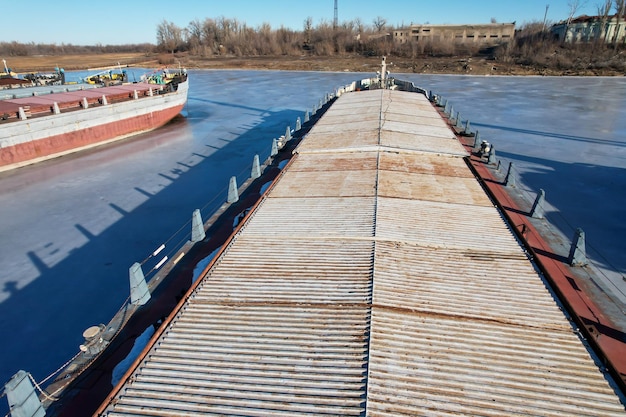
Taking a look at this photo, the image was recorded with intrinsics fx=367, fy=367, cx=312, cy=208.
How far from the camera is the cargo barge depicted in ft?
76.3

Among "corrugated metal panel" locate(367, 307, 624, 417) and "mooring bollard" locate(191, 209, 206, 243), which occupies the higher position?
"corrugated metal panel" locate(367, 307, 624, 417)

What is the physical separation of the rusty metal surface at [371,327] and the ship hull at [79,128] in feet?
70.1

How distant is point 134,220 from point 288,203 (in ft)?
26.9

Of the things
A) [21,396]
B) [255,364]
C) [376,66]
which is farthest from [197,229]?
[376,66]

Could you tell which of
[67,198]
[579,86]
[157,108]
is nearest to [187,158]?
[67,198]

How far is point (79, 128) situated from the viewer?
27.0 m

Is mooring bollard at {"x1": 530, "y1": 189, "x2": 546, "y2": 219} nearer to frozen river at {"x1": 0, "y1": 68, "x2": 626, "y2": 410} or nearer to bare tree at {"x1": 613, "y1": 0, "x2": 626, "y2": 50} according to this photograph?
frozen river at {"x1": 0, "y1": 68, "x2": 626, "y2": 410}

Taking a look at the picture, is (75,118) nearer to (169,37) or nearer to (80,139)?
(80,139)

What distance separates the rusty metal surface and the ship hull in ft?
70.1

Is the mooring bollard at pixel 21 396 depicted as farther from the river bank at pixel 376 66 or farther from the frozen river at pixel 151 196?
the river bank at pixel 376 66

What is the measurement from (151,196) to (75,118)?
1397cm

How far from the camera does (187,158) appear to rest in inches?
966

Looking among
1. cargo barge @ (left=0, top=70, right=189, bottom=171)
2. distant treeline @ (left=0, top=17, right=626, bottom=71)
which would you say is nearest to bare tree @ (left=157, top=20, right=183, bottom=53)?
distant treeline @ (left=0, top=17, right=626, bottom=71)

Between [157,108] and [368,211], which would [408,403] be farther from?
[157,108]
